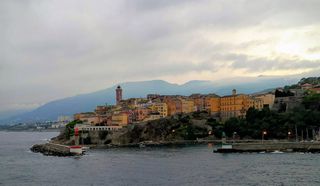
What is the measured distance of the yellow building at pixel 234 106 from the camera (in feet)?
354

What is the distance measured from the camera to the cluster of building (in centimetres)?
10919

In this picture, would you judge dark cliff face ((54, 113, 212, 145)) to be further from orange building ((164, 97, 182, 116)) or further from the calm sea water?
the calm sea water

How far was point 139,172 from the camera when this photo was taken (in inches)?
1829

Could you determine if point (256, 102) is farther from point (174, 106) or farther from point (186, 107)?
point (174, 106)

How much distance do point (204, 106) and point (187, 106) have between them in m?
3.90

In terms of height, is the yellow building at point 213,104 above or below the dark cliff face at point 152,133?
above

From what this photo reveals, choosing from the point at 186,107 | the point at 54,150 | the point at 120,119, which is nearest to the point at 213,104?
the point at 186,107

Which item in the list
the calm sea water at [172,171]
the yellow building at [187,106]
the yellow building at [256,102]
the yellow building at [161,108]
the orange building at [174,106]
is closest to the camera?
the calm sea water at [172,171]

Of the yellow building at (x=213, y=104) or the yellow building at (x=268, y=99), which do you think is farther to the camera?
the yellow building at (x=213, y=104)

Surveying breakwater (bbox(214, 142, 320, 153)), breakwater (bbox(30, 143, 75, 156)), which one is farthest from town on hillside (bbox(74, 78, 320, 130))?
breakwater (bbox(214, 142, 320, 153))

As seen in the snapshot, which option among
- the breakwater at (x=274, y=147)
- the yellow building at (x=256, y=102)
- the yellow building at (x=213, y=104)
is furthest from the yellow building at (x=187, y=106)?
the breakwater at (x=274, y=147)

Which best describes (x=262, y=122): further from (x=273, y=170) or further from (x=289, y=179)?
(x=289, y=179)

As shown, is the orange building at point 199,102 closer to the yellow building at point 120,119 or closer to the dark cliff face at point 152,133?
the dark cliff face at point 152,133

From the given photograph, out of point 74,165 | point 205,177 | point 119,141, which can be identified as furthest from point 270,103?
point 205,177
